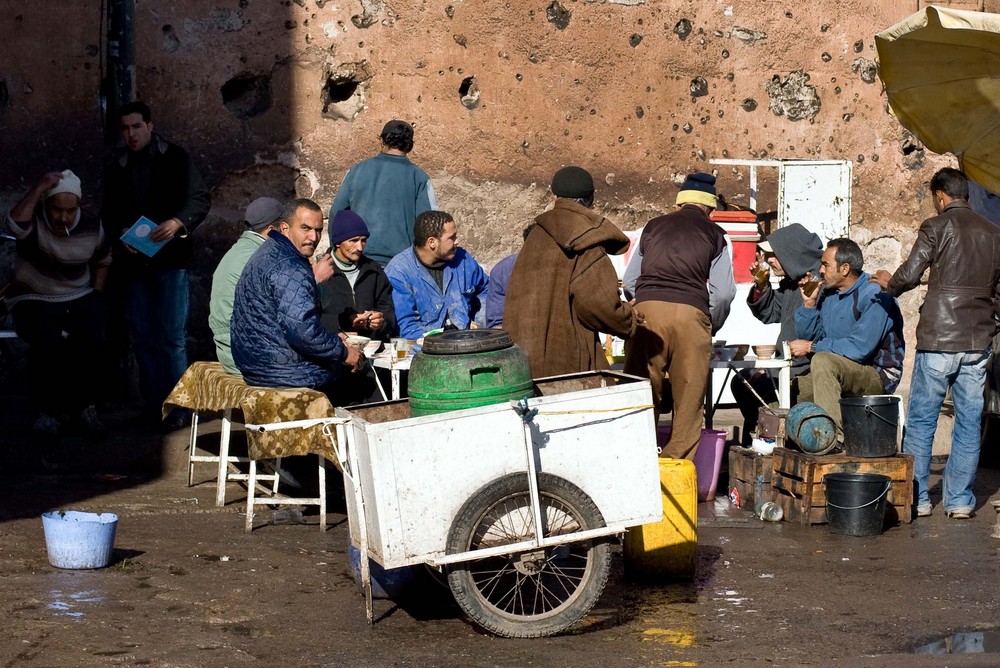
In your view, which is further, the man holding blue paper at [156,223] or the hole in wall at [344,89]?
the hole in wall at [344,89]

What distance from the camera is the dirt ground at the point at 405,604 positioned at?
16.9 feet

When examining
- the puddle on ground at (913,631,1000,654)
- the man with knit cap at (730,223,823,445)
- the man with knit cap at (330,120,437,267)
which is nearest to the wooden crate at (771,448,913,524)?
the man with knit cap at (730,223,823,445)

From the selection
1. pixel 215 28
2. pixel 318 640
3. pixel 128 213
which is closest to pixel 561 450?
pixel 318 640

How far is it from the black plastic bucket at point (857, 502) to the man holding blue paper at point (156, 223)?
388cm

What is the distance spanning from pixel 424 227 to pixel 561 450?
10.7ft

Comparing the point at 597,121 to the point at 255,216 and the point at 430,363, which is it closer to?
the point at 255,216

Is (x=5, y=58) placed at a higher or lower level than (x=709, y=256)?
higher

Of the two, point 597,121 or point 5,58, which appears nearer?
point 5,58

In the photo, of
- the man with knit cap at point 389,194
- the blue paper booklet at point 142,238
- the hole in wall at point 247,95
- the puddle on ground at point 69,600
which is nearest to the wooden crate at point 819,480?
the man with knit cap at point 389,194

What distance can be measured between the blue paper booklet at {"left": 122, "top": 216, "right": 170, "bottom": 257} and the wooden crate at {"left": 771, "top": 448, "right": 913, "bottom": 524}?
152 inches

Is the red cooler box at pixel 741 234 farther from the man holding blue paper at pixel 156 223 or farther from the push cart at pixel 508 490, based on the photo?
the push cart at pixel 508 490

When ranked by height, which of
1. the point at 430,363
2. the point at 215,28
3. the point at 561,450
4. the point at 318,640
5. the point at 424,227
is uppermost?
the point at 215,28

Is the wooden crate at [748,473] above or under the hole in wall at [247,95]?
under

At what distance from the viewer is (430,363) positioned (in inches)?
213
